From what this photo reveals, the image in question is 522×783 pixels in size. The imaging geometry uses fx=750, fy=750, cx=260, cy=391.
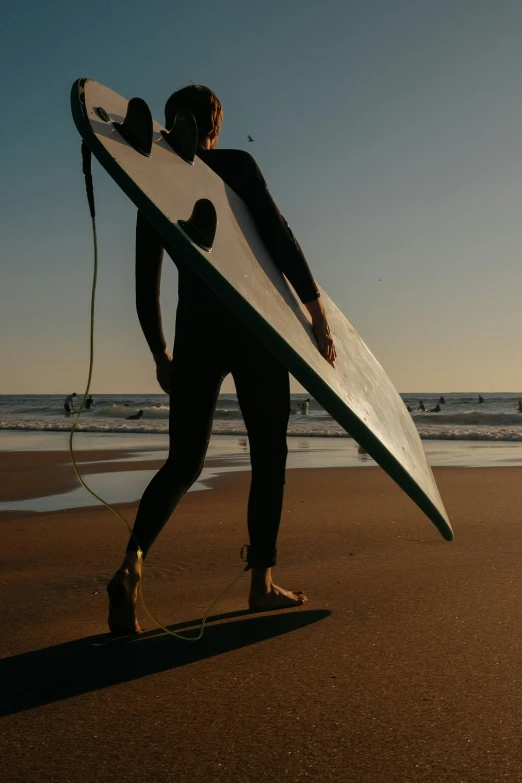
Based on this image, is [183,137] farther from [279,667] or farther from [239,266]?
[279,667]

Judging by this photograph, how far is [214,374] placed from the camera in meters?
2.35

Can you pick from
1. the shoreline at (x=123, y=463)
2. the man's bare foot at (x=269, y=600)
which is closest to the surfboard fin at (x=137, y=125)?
the man's bare foot at (x=269, y=600)

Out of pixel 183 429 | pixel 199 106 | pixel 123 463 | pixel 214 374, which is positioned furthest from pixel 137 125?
pixel 123 463

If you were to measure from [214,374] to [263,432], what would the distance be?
244 millimetres

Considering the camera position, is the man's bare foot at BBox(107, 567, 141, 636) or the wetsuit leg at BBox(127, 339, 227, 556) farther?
the wetsuit leg at BBox(127, 339, 227, 556)

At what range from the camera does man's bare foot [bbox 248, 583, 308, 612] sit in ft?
8.08

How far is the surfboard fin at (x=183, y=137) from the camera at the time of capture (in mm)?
2086

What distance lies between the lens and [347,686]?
1778 mm

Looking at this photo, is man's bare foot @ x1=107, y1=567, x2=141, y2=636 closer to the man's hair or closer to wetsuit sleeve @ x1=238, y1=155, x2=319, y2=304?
wetsuit sleeve @ x1=238, y1=155, x2=319, y2=304

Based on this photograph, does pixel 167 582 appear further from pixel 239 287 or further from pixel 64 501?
pixel 64 501

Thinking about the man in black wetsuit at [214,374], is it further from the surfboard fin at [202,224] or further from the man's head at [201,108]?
the surfboard fin at [202,224]

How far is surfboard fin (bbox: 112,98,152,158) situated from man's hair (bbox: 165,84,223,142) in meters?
0.54

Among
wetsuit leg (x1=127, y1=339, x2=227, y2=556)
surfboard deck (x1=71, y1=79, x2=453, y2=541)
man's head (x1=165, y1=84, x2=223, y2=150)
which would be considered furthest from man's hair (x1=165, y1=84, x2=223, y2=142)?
wetsuit leg (x1=127, y1=339, x2=227, y2=556)

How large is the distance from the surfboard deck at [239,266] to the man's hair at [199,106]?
28cm
